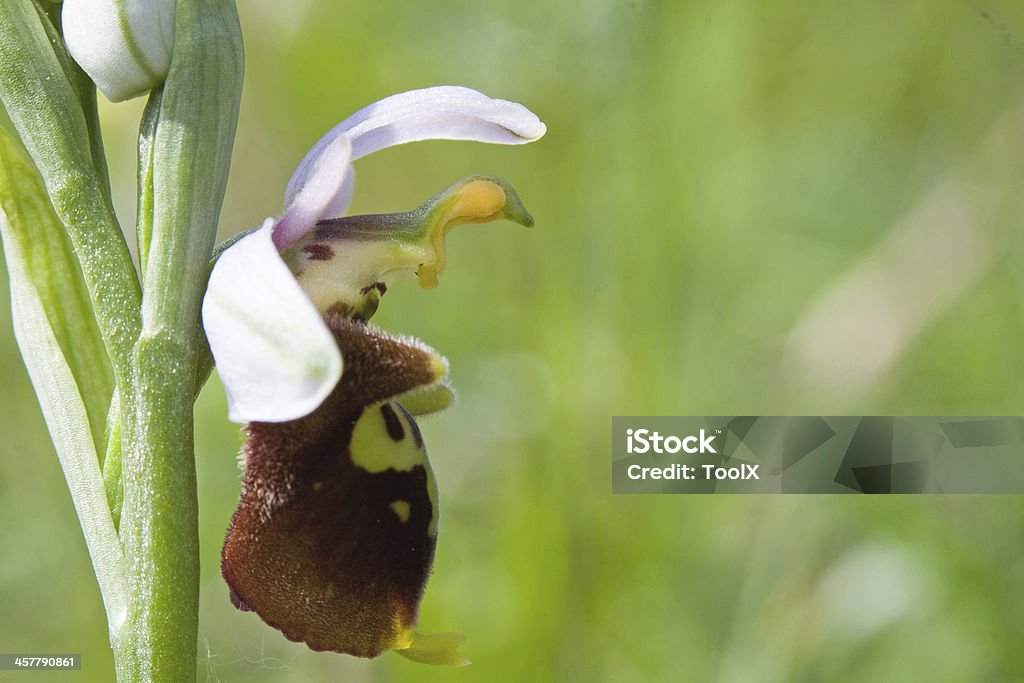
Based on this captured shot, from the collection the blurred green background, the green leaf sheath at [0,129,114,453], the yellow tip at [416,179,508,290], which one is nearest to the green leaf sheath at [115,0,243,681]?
the green leaf sheath at [0,129,114,453]

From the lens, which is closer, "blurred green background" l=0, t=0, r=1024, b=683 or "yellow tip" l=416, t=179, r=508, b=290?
"yellow tip" l=416, t=179, r=508, b=290

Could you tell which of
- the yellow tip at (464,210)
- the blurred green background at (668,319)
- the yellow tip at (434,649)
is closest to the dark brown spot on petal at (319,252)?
the yellow tip at (464,210)

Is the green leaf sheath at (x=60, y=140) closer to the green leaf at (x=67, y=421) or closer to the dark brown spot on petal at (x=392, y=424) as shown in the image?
the green leaf at (x=67, y=421)

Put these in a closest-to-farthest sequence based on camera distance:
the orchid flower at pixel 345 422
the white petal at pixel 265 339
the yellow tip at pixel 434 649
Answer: the white petal at pixel 265 339
the orchid flower at pixel 345 422
the yellow tip at pixel 434 649

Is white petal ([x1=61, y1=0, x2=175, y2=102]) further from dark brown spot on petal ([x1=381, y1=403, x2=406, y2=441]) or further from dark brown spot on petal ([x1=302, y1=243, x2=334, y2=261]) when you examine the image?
dark brown spot on petal ([x1=381, y1=403, x2=406, y2=441])

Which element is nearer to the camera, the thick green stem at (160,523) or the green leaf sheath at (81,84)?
the thick green stem at (160,523)

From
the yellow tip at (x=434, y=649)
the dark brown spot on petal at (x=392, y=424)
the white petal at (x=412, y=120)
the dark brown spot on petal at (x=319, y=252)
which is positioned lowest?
the yellow tip at (x=434, y=649)

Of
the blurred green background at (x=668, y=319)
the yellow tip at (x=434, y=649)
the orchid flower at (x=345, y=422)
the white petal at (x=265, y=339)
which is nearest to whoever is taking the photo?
the white petal at (x=265, y=339)
